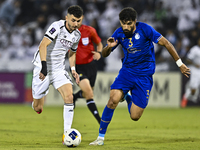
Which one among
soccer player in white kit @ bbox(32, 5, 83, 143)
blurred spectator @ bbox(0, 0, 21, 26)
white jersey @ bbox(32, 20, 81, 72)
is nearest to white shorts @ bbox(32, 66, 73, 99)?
soccer player in white kit @ bbox(32, 5, 83, 143)

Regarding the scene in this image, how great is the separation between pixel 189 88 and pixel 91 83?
21.1ft

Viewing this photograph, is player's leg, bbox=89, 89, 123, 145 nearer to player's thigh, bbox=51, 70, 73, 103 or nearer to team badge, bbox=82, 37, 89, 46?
player's thigh, bbox=51, 70, 73, 103

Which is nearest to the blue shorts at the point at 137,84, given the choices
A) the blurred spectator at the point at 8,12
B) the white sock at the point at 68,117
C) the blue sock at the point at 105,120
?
the blue sock at the point at 105,120

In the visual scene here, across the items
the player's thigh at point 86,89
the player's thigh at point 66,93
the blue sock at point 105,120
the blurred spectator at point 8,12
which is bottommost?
the blue sock at point 105,120

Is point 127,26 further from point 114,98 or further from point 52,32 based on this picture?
point 52,32

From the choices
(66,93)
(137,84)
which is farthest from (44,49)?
(137,84)

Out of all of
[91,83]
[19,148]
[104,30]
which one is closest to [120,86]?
[19,148]

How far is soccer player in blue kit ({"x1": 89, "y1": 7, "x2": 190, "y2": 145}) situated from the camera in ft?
19.0

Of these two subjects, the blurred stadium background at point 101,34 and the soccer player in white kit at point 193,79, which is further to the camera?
the blurred stadium background at point 101,34

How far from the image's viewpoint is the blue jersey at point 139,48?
601 cm

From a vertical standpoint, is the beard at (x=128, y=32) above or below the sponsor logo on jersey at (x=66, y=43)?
above

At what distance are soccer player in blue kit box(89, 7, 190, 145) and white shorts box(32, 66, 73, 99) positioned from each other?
35.2 inches

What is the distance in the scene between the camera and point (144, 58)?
622 cm

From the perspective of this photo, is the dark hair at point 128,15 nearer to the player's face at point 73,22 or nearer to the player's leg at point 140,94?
the player's face at point 73,22
